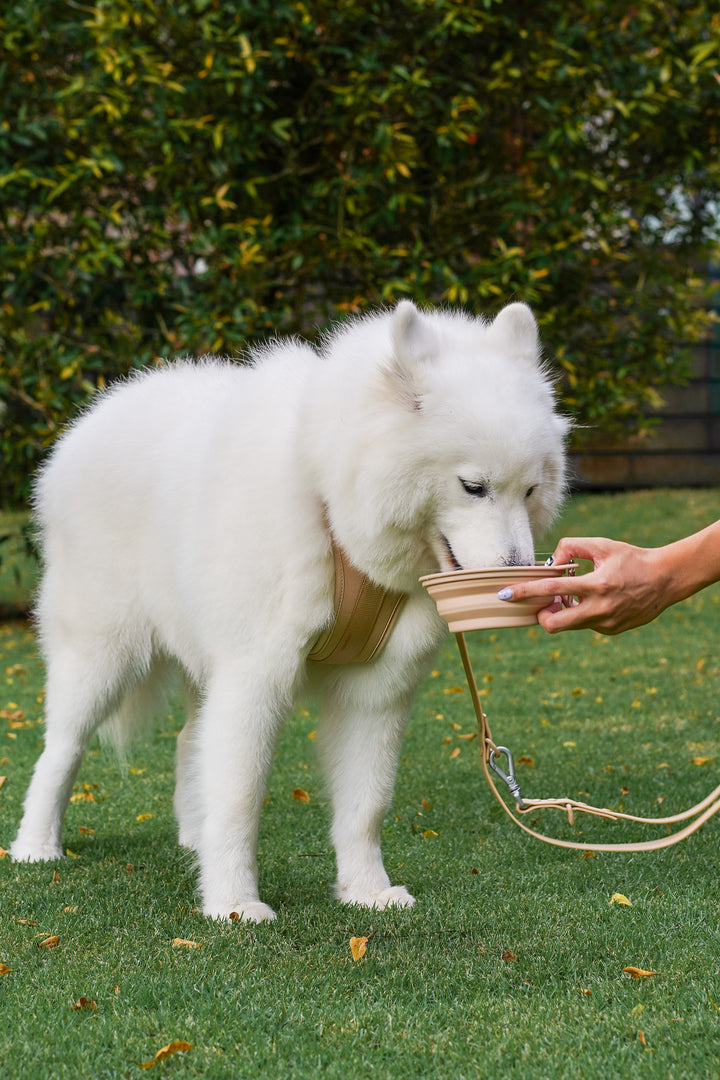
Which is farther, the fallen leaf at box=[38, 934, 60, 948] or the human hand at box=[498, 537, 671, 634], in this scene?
the fallen leaf at box=[38, 934, 60, 948]

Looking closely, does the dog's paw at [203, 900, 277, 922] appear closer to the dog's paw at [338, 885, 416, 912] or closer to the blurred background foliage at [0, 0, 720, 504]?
the dog's paw at [338, 885, 416, 912]

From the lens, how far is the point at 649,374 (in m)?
10.1

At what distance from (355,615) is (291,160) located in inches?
225

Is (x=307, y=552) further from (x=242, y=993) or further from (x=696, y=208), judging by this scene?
(x=696, y=208)

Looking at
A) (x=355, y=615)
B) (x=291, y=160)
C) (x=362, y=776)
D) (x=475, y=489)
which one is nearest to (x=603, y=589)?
(x=475, y=489)

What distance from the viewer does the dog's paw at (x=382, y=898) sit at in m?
3.64

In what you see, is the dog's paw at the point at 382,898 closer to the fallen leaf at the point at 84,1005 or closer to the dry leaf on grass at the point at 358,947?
the dry leaf on grass at the point at 358,947

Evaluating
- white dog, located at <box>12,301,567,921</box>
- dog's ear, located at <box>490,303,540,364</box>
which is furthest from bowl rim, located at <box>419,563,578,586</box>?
dog's ear, located at <box>490,303,540,364</box>

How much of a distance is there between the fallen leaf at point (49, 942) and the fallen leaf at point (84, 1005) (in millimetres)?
472

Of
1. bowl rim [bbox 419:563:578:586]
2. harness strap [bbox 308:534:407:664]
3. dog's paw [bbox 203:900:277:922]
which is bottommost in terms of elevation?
dog's paw [bbox 203:900:277:922]

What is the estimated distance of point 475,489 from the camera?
9.87 ft

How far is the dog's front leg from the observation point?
11.3 feet

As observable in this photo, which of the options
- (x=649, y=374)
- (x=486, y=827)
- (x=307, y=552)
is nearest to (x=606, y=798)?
(x=486, y=827)

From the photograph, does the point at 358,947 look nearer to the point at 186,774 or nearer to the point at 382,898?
the point at 382,898
